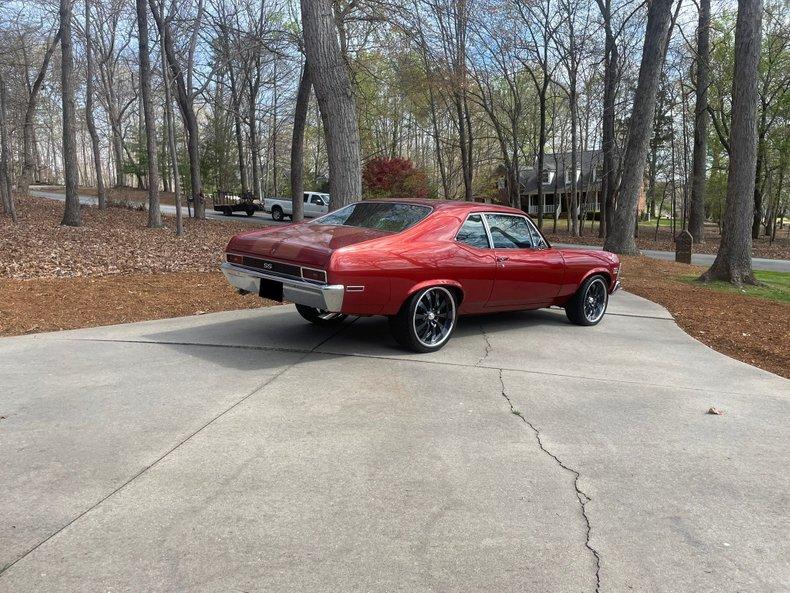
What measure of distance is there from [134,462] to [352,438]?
1.26m

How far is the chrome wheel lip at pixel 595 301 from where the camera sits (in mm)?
7902

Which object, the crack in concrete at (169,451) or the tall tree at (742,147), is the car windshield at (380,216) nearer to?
the crack in concrete at (169,451)

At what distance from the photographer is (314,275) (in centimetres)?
530

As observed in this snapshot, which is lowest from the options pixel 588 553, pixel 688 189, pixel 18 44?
pixel 588 553

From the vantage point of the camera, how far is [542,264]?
23.1 ft

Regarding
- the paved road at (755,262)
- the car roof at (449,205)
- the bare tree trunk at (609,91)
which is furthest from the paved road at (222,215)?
the car roof at (449,205)

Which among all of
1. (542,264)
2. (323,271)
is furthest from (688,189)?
(323,271)

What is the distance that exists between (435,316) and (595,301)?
3.01m

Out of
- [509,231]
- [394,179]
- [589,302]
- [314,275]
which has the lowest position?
[589,302]

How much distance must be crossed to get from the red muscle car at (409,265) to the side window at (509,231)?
0.01 meters

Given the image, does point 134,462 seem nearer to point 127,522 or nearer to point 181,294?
point 127,522

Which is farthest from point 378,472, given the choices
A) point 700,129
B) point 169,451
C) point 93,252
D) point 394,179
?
point 394,179

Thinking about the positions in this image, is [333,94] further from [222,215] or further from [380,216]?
[222,215]

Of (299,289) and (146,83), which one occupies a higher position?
(146,83)
